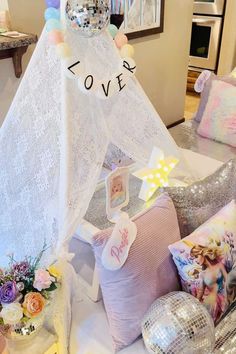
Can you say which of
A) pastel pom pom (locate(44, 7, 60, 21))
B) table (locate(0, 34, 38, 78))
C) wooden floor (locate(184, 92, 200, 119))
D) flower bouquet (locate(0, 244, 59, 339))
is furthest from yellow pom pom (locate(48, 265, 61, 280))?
wooden floor (locate(184, 92, 200, 119))

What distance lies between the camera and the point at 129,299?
3.95 ft

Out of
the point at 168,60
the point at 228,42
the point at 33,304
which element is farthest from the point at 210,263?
the point at 228,42

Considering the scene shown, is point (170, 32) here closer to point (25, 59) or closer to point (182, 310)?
point (25, 59)

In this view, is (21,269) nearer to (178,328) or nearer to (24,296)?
(24,296)

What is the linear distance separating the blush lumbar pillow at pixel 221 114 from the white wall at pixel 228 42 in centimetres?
202

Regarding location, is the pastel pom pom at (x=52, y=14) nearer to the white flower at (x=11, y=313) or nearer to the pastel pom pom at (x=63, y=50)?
the pastel pom pom at (x=63, y=50)

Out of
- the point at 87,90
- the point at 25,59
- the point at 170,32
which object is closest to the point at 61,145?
the point at 87,90

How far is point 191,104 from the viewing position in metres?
4.30

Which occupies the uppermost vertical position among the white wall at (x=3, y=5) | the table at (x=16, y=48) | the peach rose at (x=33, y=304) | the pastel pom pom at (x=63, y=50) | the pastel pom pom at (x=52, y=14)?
the pastel pom pom at (x=52, y=14)

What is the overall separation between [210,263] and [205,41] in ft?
12.3

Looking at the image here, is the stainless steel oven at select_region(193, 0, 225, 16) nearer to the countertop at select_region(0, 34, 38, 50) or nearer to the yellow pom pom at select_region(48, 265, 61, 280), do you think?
the countertop at select_region(0, 34, 38, 50)

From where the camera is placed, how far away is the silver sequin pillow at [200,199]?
146 centimetres

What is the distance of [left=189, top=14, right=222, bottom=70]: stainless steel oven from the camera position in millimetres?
4234

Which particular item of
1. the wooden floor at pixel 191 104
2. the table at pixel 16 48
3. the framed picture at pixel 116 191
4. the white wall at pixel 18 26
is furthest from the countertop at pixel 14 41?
the wooden floor at pixel 191 104
